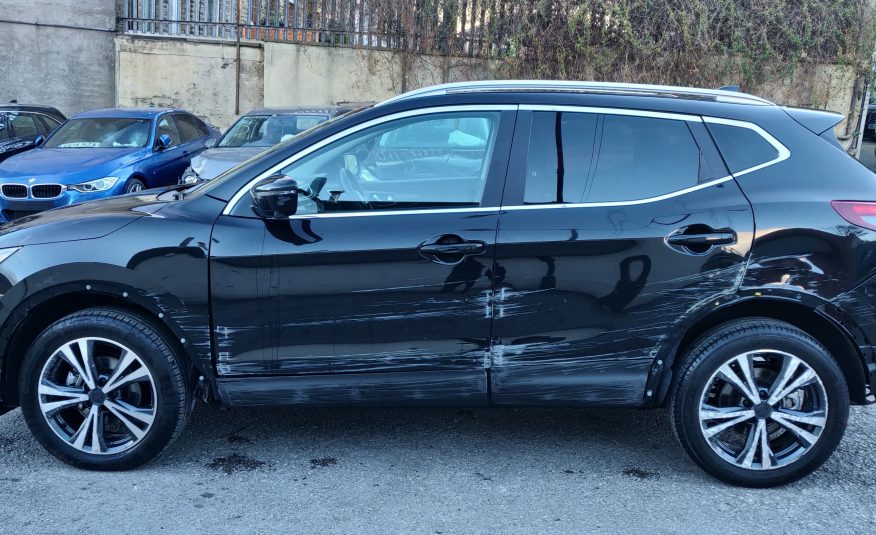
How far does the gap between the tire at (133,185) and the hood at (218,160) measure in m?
0.75

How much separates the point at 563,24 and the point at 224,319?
12470 mm

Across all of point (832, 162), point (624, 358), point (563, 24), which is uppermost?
point (563, 24)

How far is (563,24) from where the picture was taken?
48.8 ft

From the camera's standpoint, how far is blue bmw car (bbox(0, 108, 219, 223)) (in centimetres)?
906

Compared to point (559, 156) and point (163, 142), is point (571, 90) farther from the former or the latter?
point (163, 142)

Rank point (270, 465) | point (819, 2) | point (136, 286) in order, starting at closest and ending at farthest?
1. point (136, 286)
2. point (270, 465)
3. point (819, 2)

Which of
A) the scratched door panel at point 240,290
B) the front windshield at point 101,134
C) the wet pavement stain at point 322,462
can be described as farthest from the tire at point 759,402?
the front windshield at point 101,134

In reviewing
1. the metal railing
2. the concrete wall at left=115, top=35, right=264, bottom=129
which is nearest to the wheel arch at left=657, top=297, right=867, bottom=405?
the metal railing

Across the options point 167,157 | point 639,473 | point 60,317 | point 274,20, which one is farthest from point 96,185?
point 274,20

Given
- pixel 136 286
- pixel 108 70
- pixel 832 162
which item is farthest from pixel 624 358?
pixel 108 70

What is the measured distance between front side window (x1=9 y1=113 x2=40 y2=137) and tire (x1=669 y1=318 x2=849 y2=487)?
1176cm

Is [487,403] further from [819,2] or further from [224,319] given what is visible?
[819,2]

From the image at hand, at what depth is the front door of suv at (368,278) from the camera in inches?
146

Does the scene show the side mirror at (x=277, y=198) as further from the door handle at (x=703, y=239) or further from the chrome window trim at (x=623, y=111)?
the door handle at (x=703, y=239)
